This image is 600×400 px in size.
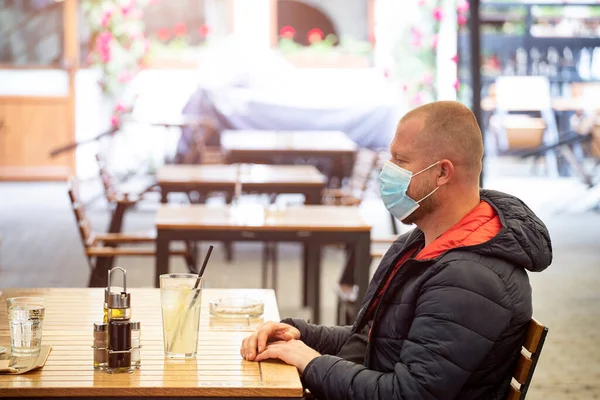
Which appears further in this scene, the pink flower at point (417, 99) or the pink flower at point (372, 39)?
the pink flower at point (372, 39)

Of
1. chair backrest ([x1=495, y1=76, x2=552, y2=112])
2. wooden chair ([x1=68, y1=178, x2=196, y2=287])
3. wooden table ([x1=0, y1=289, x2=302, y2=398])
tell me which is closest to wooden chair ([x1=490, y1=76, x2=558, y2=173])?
chair backrest ([x1=495, y1=76, x2=552, y2=112])

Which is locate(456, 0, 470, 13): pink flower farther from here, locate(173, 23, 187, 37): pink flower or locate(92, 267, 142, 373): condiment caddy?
locate(92, 267, 142, 373): condiment caddy

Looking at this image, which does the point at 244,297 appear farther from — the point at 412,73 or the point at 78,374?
the point at 412,73

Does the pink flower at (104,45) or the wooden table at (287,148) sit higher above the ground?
the pink flower at (104,45)

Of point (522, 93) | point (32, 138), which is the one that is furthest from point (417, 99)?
point (32, 138)

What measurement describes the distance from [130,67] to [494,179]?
187 inches

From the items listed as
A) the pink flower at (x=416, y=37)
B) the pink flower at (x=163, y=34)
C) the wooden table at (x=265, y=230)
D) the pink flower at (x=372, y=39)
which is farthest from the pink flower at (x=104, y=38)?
the wooden table at (x=265, y=230)

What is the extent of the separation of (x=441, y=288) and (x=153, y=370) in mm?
625

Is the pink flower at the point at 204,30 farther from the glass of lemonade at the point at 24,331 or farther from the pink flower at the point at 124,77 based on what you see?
the glass of lemonade at the point at 24,331

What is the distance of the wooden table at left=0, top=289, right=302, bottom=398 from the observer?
2.02m

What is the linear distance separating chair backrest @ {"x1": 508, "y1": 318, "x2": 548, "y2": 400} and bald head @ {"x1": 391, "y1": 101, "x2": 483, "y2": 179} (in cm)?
39

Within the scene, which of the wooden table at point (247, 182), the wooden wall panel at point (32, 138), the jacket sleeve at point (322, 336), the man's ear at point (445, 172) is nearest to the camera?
the man's ear at point (445, 172)

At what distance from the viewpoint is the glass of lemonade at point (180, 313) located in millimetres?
2234

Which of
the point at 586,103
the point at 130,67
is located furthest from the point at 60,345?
the point at 130,67
